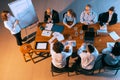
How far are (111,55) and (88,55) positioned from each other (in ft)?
2.21

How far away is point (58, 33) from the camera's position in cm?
505

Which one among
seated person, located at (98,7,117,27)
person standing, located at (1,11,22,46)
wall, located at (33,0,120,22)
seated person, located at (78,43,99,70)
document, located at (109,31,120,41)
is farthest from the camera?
wall, located at (33,0,120,22)

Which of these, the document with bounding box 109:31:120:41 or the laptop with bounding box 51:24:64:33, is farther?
the laptop with bounding box 51:24:64:33

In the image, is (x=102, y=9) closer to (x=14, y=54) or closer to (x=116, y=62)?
(x=116, y=62)

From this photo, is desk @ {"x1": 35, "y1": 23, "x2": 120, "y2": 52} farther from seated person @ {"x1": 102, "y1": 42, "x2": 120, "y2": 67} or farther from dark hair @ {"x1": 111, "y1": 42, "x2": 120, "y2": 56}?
dark hair @ {"x1": 111, "y1": 42, "x2": 120, "y2": 56}

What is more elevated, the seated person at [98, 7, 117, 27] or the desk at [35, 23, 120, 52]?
the seated person at [98, 7, 117, 27]

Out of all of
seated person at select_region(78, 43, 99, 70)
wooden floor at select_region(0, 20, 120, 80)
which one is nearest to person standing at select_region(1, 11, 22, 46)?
wooden floor at select_region(0, 20, 120, 80)

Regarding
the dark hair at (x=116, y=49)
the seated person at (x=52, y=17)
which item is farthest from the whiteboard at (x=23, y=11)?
the dark hair at (x=116, y=49)

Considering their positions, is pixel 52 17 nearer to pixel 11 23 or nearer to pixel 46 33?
pixel 46 33

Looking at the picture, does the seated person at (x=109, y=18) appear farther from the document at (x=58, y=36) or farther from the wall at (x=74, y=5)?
the wall at (x=74, y=5)

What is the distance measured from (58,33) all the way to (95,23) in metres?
1.00

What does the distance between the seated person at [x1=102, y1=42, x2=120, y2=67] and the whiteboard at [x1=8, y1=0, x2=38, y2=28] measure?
2.28 metres

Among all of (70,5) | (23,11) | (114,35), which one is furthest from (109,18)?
(23,11)

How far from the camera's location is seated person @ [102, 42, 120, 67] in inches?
174
